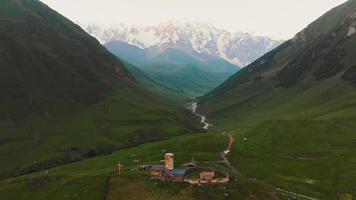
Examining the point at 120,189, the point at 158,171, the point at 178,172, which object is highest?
the point at 178,172

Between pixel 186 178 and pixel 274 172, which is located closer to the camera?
pixel 186 178

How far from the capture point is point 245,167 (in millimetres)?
186750

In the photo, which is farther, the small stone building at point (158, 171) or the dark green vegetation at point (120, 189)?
the small stone building at point (158, 171)

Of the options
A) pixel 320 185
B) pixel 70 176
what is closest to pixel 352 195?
pixel 320 185

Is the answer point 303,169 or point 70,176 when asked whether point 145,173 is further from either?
point 303,169

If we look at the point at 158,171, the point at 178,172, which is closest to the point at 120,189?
the point at 158,171

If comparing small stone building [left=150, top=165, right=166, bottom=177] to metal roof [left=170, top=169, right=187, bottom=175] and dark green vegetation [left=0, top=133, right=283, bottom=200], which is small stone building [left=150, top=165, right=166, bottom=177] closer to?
dark green vegetation [left=0, top=133, right=283, bottom=200]

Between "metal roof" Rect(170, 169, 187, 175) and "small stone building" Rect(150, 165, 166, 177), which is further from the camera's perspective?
"small stone building" Rect(150, 165, 166, 177)

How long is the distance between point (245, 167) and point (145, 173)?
4650cm

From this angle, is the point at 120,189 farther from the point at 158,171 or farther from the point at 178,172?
the point at 178,172

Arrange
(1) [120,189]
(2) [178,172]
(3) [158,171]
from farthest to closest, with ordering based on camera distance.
A: (3) [158,171] → (2) [178,172] → (1) [120,189]

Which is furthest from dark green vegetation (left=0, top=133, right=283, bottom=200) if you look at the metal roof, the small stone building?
the metal roof

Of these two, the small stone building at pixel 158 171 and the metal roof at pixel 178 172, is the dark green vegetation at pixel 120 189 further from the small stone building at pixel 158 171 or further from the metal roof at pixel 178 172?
the metal roof at pixel 178 172

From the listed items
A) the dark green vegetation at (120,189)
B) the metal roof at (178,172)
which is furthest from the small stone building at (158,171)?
the metal roof at (178,172)
